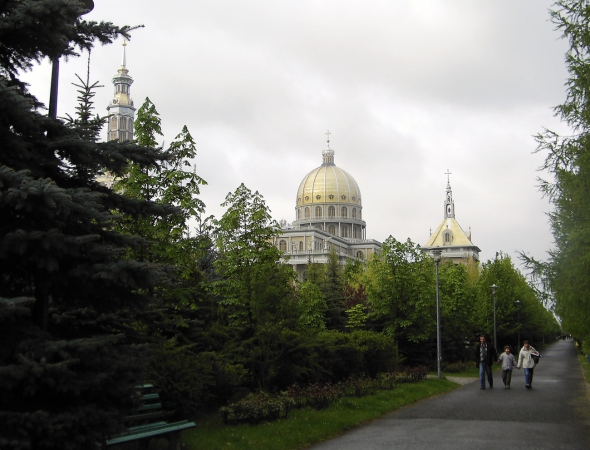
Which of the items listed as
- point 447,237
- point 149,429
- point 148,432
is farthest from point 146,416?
point 447,237

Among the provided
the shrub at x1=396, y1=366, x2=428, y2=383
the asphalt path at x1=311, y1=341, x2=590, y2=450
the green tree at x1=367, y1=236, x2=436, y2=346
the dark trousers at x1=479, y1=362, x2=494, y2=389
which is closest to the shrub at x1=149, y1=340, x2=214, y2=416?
the asphalt path at x1=311, y1=341, x2=590, y2=450

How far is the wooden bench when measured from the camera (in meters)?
8.03

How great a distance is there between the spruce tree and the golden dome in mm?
128186

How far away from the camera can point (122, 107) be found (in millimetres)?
128875

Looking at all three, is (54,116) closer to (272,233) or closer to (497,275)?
(272,233)

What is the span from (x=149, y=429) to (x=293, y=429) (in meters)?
3.17

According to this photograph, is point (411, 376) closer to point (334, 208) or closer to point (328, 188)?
point (334, 208)

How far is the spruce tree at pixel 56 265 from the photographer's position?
5.99 meters

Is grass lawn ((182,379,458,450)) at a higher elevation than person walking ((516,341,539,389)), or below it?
below

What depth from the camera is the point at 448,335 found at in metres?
32.4

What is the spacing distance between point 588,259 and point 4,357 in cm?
1083

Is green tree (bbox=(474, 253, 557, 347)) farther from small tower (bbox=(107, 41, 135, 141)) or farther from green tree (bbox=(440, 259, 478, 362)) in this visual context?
small tower (bbox=(107, 41, 135, 141))

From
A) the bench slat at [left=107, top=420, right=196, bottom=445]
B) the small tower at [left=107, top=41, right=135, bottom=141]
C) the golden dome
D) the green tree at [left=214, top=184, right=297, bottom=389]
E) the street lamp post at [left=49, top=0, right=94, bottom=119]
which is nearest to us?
the bench slat at [left=107, top=420, right=196, bottom=445]

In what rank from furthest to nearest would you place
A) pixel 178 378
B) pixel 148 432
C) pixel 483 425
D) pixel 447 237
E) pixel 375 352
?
pixel 447 237 → pixel 375 352 → pixel 483 425 → pixel 178 378 → pixel 148 432
